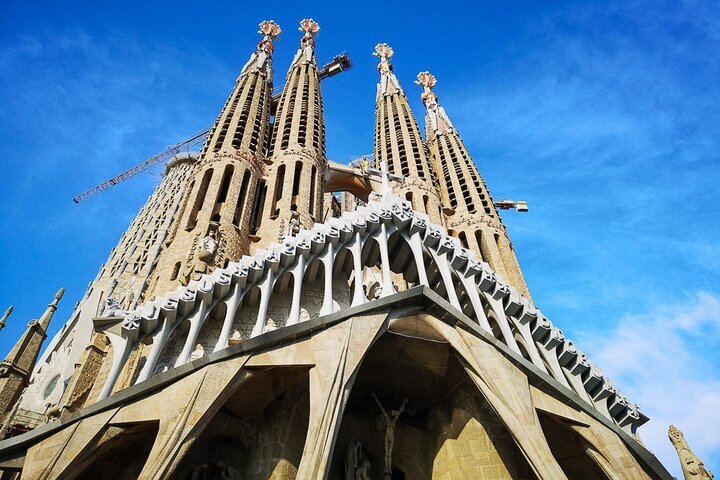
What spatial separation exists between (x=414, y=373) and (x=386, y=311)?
1.71m

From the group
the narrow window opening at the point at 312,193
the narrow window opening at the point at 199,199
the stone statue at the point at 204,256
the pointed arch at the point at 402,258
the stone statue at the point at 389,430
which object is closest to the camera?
the stone statue at the point at 389,430

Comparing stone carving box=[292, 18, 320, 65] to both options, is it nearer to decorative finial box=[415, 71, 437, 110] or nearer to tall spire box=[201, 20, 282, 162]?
tall spire box=[201, 20, 282, 162]

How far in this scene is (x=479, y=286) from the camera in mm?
13297

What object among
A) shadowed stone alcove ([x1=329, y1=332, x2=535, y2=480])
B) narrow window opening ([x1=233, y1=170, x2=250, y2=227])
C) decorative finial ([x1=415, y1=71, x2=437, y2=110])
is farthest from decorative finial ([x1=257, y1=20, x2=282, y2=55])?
shadowed stone alcove ([x1=329, y1=332, x2=535, y2=480])

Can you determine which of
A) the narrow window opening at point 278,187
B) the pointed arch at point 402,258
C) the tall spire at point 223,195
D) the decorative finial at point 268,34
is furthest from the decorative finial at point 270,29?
the pointed arch at point 402,258

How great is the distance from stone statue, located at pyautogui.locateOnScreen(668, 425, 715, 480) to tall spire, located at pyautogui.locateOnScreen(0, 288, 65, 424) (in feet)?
50.7

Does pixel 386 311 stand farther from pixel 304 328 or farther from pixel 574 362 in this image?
pixel 574 362

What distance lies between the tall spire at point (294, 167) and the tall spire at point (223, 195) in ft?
1.83

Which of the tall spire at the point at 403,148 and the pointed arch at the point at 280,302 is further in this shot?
the tall spire at the point at 403,148

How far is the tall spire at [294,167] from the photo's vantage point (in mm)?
18375

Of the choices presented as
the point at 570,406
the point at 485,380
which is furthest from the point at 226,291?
the point at 570,406

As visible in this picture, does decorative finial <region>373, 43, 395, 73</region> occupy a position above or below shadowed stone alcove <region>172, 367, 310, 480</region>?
above

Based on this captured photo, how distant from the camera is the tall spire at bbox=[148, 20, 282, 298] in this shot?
578 inches

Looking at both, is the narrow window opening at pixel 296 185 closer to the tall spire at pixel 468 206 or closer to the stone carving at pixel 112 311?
the tall spire at pixel 468 206
